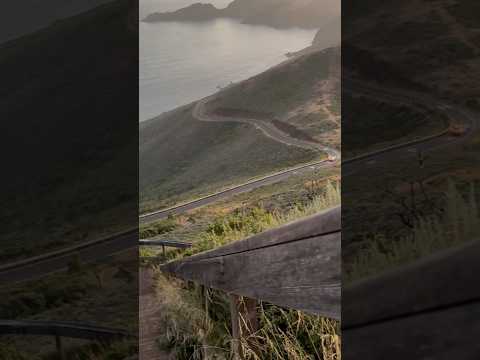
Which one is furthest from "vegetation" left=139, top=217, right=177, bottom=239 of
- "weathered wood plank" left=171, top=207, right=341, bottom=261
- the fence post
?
"weathered wood plank" left=171, top=207, right=341, bottom=261

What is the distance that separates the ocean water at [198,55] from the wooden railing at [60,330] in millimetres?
11785

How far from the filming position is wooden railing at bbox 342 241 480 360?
2.01ft

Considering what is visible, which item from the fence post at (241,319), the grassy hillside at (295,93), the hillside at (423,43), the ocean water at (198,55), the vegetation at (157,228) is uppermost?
the hillside at (423,43)

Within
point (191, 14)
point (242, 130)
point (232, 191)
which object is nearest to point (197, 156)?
point (242, 130)

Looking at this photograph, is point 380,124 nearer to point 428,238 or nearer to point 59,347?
point 428,238

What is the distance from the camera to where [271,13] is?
46.7ft

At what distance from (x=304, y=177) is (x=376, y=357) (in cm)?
947

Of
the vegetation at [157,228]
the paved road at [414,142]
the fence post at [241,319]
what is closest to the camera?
the paved road at [414,142]

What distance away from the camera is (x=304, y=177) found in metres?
10.1

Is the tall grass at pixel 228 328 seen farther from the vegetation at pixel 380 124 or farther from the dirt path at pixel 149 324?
the vegetation at pixel 380 124

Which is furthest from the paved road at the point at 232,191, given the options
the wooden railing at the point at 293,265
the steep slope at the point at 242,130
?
the wooden railing at the point at 293,265

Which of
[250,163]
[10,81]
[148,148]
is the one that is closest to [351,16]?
[10,81]

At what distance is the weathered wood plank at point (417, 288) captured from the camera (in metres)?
0.61

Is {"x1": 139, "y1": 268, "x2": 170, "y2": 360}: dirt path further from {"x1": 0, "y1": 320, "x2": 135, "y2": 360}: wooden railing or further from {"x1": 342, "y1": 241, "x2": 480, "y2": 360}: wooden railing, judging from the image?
{"x1": 342, "y1": 241, "x2": 480, "y2": 360}: wooden railing
